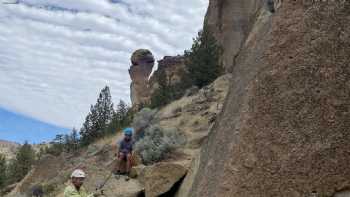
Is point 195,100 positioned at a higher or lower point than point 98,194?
higher

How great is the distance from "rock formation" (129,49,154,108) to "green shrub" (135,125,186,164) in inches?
1672

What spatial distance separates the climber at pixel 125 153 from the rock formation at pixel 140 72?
48.4m

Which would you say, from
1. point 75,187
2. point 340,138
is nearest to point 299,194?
point 340,138

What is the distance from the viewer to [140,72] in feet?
208

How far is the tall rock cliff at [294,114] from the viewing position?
6.43m

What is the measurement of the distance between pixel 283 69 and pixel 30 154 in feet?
138

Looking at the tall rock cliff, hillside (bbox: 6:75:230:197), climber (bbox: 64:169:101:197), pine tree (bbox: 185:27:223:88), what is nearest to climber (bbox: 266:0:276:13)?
the tall rock cliff

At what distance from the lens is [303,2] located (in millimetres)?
7164

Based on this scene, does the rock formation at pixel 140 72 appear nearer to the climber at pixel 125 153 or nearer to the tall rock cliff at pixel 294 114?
the climber at pixel 125 153

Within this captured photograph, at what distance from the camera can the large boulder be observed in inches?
478

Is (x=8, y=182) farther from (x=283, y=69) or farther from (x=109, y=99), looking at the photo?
(x=283, y=69)

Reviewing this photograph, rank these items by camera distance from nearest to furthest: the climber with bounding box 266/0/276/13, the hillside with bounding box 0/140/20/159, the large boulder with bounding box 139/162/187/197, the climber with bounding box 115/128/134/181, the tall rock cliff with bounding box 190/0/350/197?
the tall rock cliff with bounding box 190/0/350/197, the climber with bounding box 266/0/276/13, the large boulder with bounding box 139/162/187/197, the climber with bounding box 115/128/134/181, the hillside with bounding box 0/140/20/159

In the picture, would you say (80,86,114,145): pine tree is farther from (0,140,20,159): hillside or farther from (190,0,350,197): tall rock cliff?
(0,140,20,159): hillside

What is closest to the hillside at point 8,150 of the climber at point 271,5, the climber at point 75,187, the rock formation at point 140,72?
the rock formation at point 140,72
